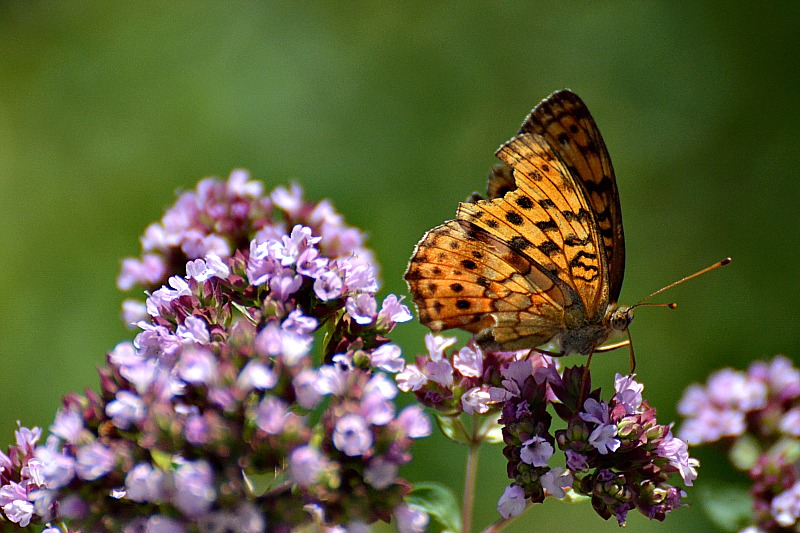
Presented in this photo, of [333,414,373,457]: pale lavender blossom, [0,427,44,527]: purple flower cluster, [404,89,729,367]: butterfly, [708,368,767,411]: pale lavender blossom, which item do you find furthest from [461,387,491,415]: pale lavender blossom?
[708,368,767,411]: pale lavender blossom

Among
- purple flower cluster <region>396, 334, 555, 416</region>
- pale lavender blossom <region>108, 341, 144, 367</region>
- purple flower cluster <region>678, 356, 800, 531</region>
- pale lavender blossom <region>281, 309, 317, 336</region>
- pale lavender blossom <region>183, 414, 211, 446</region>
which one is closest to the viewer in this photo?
pale lavender blossom <region>183, 414, 211, 446</region>

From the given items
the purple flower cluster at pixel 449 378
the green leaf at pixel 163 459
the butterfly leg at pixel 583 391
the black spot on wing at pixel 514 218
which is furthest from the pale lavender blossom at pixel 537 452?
the green leaf at pixel 163 459

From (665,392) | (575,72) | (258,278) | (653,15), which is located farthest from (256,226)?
(653,15)

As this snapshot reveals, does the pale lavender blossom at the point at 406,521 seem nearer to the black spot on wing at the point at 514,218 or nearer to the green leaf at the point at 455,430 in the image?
the green leaf at the point at 455,430

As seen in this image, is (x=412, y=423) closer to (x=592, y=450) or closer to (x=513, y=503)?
(x=513, y=503)

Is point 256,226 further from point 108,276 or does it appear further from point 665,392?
point 665,392

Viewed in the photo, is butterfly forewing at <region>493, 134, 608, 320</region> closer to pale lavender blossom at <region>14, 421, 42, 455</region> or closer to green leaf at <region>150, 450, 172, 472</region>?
green leaf at <region>150, 450, 172, 472</region>

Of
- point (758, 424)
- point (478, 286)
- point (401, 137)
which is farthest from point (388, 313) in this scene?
point (401, 137)
